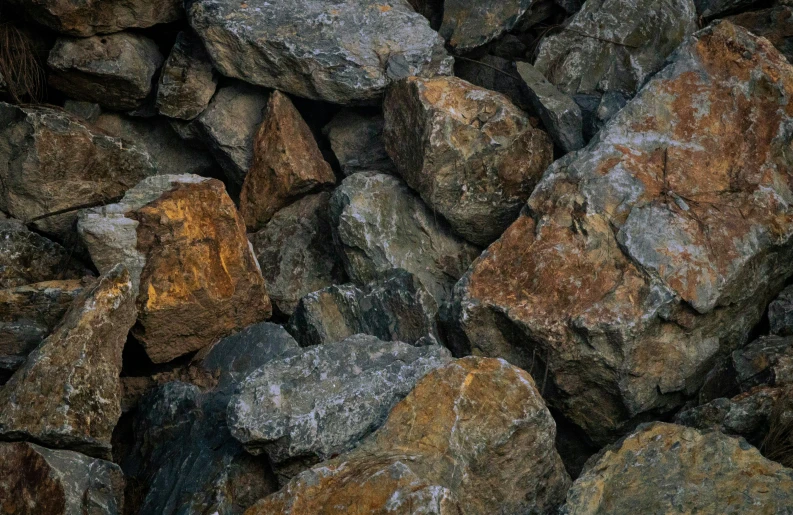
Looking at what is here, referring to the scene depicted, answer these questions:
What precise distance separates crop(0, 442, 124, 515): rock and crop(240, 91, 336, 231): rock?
6.37ft

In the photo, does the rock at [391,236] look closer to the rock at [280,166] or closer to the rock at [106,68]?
the rock at [280,166]

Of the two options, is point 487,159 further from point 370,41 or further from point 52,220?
point 52,220

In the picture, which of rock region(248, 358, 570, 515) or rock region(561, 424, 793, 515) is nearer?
rock region(561, 424, 793, 515)

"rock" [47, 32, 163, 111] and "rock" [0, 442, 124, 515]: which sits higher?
"rock" [47, 32, 163, 111]

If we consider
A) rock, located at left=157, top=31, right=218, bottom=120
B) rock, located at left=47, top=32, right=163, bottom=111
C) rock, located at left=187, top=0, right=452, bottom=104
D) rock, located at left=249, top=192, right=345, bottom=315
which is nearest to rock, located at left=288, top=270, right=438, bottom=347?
rock, located at left=249, top=192, right=345, bottom=315

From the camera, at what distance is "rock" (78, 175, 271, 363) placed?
13.6ft

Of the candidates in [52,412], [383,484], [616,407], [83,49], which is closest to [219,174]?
[83,49]

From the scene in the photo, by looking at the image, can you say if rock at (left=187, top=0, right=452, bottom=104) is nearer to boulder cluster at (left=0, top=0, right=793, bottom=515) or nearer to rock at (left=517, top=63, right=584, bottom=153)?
boulder cluster at (left=0, top=0, right=793, bottom=515)

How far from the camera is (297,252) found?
4.90m

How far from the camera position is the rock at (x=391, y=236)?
4.59m

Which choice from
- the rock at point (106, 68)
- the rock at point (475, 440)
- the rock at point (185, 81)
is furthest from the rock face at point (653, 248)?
the rock at point (106, 68)

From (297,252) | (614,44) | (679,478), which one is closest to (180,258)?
(297,252)

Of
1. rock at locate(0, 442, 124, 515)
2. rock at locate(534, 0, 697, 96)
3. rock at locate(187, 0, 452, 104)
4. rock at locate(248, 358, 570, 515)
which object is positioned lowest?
rock at locate(0, 442, 124, 515)

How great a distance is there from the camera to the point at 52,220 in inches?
187
